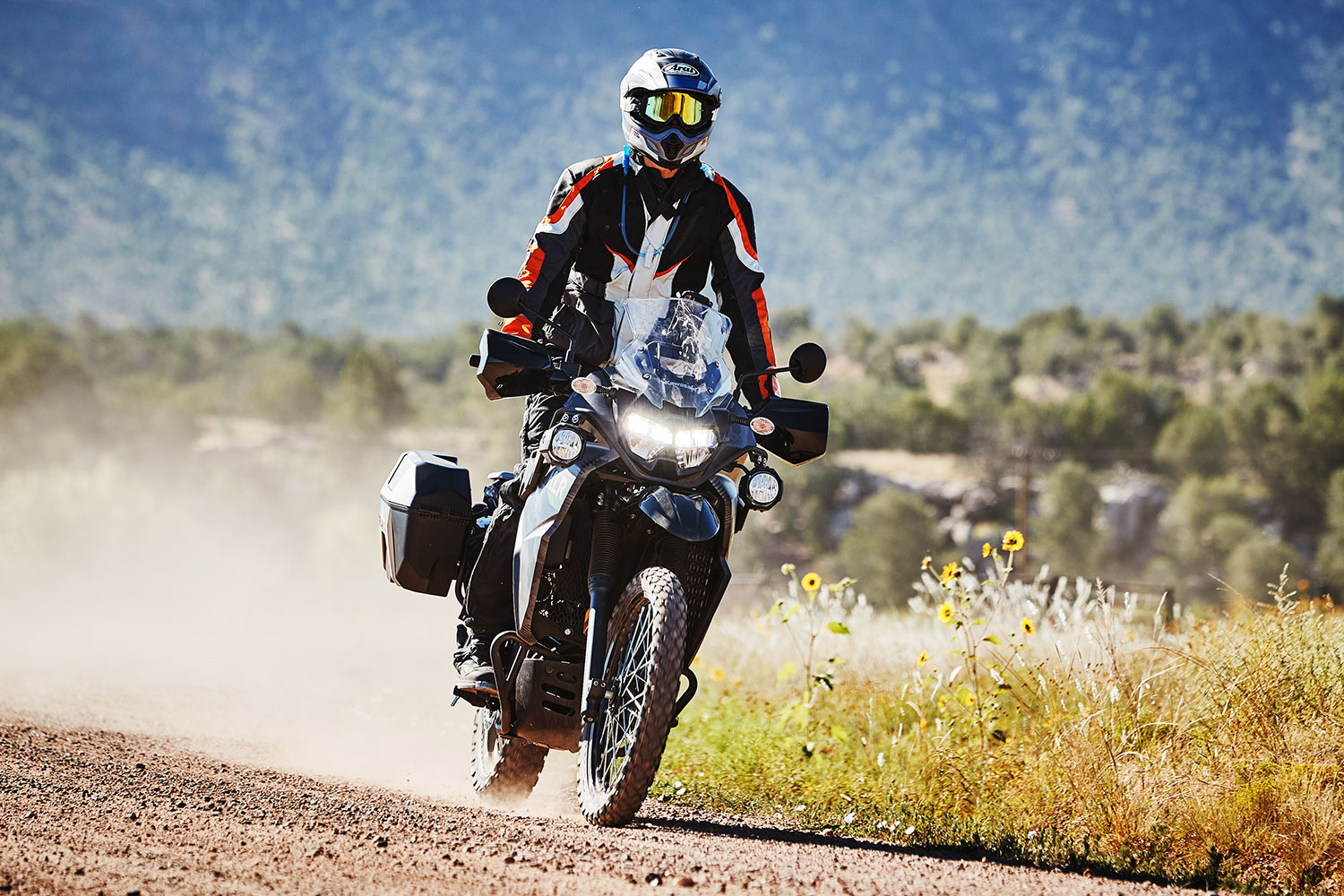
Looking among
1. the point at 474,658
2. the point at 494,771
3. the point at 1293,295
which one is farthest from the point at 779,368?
the point at 1293,295

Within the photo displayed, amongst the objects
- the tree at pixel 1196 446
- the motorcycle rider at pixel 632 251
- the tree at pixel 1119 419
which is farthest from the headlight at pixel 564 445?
the tree at pixel 1119 419

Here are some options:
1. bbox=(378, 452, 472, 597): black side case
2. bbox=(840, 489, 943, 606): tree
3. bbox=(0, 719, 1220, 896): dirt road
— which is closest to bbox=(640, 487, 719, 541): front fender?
bbox=(0, 719, 1220, 896): dirt road

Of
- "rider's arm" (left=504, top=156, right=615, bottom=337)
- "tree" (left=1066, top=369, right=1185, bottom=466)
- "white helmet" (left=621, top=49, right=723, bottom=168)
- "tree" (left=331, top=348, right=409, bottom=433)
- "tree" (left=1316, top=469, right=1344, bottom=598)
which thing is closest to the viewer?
"white helmet" (left=621, top=49, right=723, bottom=168)

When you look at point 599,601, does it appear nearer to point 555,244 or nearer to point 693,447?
point 693,447

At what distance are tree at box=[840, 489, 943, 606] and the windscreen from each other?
45.8 metres

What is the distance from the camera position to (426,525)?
18.0 ft

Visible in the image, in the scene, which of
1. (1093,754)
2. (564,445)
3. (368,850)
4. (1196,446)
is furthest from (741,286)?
(1196,446)

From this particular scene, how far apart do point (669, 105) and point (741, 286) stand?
846 millimetres

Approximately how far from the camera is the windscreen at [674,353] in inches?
186

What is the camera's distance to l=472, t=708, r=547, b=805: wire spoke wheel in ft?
18.8

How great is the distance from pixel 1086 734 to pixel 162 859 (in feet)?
11.5

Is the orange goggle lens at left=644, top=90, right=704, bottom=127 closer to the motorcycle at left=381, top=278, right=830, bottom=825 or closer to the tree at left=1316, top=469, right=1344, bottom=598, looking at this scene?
the motorcycle at left=381, top=278, right=830, bottom=825

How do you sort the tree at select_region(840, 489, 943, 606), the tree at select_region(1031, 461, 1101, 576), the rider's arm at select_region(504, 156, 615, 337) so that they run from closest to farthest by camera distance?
the rider's arm at select_region(504, 156, 615, 337), the tree at select_region(840, 489, 943, 606), the tree at select_region(1031, 461, 1101, 576)

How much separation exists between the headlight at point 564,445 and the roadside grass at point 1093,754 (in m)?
2.05
